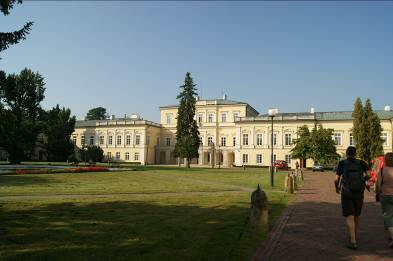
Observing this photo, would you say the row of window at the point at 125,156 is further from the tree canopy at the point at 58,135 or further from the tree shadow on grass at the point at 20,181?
the tree shadow on grass at the point at 20,181

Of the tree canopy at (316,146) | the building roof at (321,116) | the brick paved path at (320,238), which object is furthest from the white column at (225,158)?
the brick paved path at (320,238)

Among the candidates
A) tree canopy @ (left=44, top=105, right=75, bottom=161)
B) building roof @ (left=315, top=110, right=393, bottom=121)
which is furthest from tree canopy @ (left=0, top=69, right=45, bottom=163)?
building roof @ (left=315, top=110, right=393, bottom=121)

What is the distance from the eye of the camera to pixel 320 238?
8.35 metres

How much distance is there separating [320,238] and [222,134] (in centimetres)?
6984

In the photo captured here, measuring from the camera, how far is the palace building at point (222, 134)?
66.9 metres

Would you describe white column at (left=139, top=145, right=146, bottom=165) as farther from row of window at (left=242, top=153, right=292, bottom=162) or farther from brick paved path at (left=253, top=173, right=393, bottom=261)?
brick paved path at (left=253, top=173, right=393, bottom=261)

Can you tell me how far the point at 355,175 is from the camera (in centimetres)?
786

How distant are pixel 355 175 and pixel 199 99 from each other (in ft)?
251

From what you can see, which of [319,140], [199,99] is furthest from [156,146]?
[319,140]

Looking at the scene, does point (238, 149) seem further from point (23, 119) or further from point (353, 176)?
point (353, 176)

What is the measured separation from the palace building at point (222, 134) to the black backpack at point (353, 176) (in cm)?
5647

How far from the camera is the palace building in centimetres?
6688

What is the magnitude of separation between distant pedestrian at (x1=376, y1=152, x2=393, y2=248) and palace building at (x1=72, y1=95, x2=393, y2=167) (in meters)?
56.1

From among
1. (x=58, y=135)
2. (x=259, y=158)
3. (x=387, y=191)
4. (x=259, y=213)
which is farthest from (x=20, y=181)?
(x=259, y=158)
